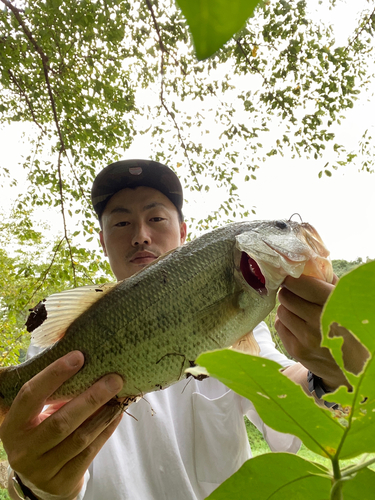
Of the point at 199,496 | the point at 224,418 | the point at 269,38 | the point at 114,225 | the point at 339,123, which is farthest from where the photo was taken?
the point at 339,123

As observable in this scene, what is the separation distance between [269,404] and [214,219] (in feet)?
14.0

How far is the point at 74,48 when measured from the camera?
3279 mm

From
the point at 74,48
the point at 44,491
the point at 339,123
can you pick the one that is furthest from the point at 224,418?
the point at 74,48

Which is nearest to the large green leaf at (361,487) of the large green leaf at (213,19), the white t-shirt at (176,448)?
the large green leaf at (213,19)

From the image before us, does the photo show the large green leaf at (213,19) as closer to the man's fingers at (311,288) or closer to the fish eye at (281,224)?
the man's fingers at (311,288)

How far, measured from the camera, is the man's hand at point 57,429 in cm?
111

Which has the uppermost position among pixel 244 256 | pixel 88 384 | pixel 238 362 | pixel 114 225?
pixel 114 225

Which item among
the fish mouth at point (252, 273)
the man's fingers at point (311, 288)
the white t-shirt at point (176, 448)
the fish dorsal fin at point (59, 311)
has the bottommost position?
the white t-shirt at point (176, 448)

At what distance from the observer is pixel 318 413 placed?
10.2 inches

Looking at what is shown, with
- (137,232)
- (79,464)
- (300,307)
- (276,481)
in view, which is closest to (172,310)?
(300,307)

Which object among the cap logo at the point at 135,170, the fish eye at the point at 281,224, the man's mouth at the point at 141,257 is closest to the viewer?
the fish eye at the point at 281,224

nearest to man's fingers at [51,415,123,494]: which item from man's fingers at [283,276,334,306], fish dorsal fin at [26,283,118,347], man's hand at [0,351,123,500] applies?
man's hand at [0,351,123,500]

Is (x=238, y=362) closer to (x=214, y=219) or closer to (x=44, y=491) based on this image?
(x=44, y=491)

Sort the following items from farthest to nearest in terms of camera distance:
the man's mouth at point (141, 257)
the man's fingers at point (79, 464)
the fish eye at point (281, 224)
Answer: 1. the man's mouth at point (141, 257)
2. the fish eye at point (281, 224)
3. the man's fingers at point (79, 464)
